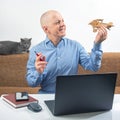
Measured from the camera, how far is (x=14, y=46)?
112 inches

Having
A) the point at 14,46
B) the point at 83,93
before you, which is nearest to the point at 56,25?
the point at 83,93

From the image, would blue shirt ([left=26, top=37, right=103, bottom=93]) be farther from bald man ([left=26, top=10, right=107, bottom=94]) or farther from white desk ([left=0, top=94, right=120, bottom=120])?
white desk ([left=0, top=94, right=120, bottom=120])

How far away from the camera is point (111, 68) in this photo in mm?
2762

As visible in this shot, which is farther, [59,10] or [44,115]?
[59,10]

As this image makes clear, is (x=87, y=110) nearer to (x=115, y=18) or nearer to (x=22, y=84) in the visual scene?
(x=22, y=84)

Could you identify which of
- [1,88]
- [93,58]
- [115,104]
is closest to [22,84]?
[1,88]

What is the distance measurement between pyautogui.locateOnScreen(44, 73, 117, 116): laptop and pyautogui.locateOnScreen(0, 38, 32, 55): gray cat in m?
1.53

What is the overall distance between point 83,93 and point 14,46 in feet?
5.51

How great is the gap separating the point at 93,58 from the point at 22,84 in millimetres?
1173

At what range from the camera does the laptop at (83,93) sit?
4.19 feet

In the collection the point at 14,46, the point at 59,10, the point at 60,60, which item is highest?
the point at 59,10

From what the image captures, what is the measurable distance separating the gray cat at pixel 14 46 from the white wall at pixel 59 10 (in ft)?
0.44

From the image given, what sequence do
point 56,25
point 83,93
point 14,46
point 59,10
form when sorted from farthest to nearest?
1. point 59,10
2. point 14,46
3. point 56,25
4. point 83,93

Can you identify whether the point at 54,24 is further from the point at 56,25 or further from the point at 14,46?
the point at 14,46
